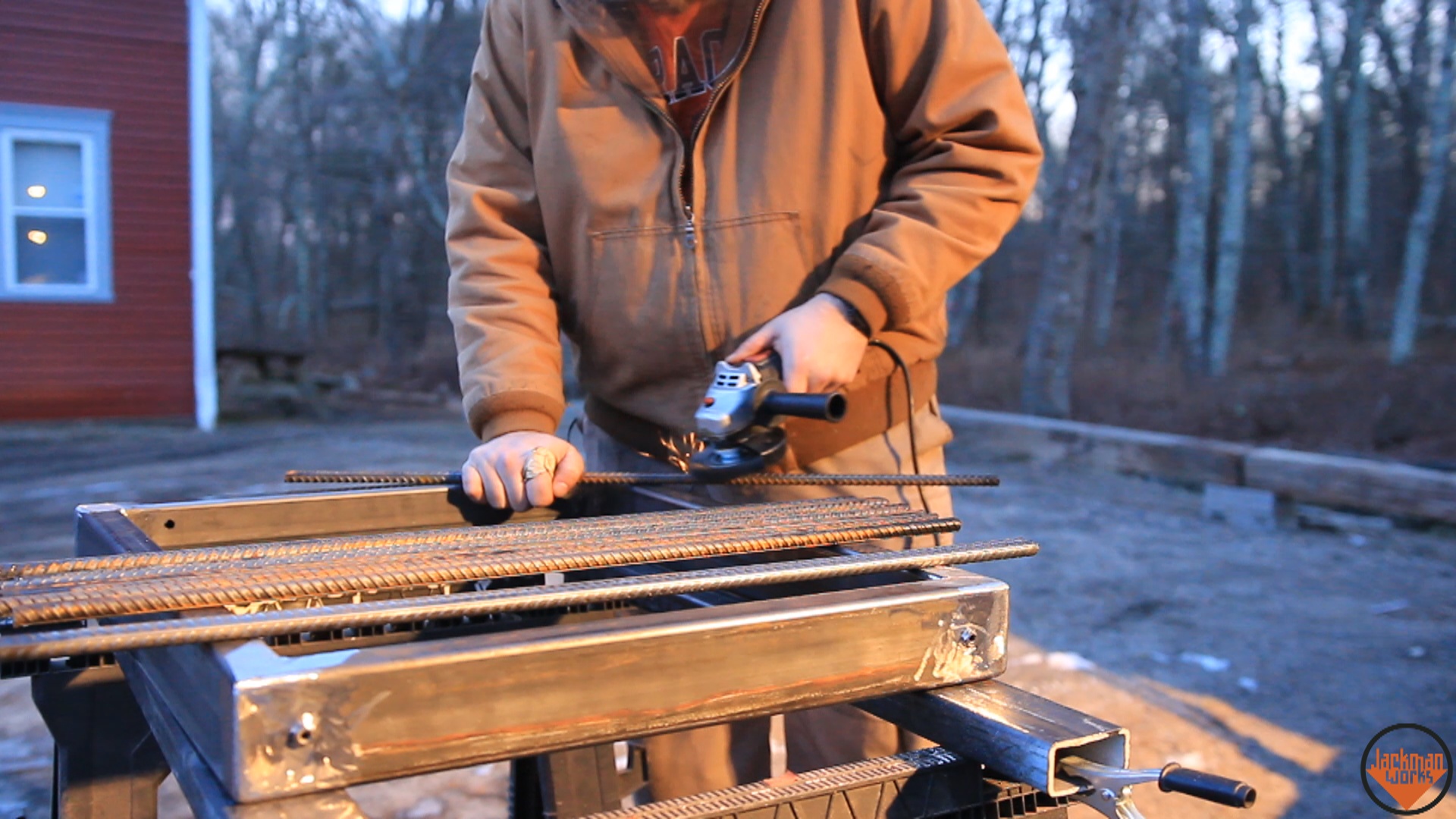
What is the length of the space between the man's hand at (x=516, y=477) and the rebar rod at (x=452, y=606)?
0.56 m

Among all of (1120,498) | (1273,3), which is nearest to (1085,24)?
(1120,498)

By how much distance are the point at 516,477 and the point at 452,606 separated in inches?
27.5

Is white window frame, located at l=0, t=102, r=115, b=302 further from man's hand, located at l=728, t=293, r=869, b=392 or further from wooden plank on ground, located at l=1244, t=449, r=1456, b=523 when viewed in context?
man's hand, located at l=728, t=293, r=869, b=392

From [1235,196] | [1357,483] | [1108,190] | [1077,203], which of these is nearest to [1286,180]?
[1108,190]

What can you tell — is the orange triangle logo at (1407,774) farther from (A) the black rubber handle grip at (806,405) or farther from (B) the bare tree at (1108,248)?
(B) the bare tree at (1108,248)

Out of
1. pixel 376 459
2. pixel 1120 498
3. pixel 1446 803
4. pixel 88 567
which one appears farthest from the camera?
pixel 376 459

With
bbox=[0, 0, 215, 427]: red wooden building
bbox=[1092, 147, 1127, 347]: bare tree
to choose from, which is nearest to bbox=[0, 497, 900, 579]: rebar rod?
bbox=[0, 0, 215, 427]: red wooden building

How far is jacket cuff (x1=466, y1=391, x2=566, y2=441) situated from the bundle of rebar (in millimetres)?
403

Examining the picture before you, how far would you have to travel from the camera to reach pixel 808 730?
1838mm

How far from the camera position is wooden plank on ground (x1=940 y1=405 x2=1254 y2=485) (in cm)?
670

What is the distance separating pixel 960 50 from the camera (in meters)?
1.68

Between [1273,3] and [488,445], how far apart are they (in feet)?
77.1

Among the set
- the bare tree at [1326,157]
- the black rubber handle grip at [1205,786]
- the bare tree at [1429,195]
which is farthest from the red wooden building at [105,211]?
the bare tree at [1326,157]

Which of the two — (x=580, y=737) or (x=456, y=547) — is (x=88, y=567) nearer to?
(x=456, y=547)
